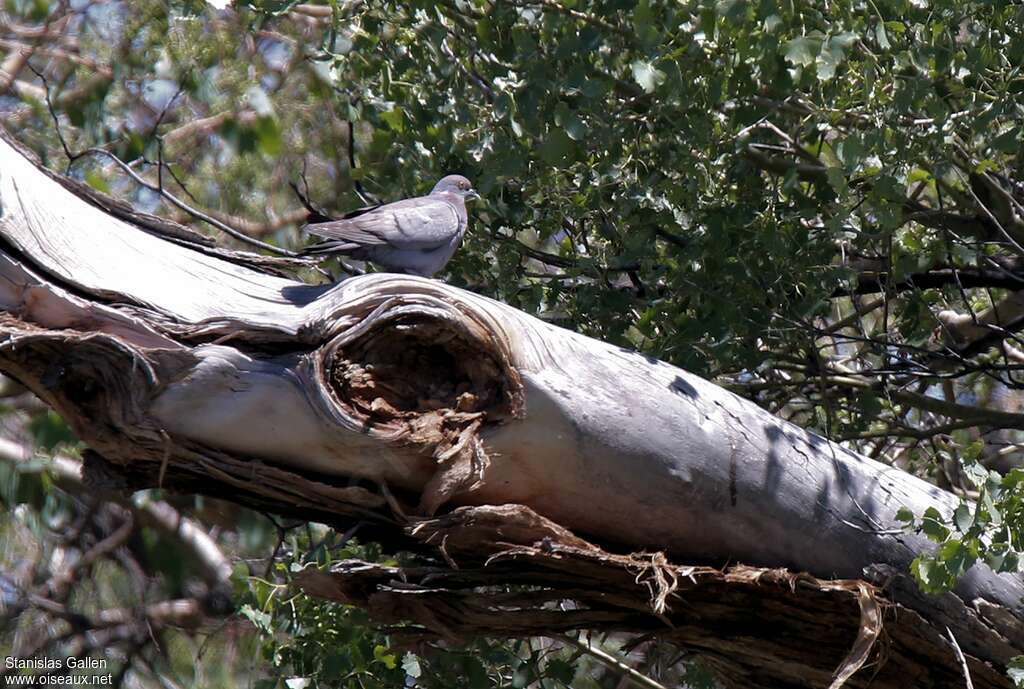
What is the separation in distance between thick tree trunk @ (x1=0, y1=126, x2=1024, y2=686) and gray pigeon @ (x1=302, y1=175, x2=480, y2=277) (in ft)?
1.66

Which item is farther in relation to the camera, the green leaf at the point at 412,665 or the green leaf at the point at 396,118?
the green leaf at the point at 396,118

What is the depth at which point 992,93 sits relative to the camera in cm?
400

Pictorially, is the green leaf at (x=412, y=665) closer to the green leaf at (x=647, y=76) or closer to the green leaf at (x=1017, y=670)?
the green leaf at (x=1017, y=670)

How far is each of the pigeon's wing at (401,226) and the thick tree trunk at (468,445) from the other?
1.72ft

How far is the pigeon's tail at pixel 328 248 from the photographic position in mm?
3578

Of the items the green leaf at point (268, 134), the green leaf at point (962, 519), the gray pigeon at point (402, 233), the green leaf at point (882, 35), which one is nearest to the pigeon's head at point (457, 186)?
the gray pigeon at point (402, 233)

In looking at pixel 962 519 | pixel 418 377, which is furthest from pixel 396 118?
pixel 962 519

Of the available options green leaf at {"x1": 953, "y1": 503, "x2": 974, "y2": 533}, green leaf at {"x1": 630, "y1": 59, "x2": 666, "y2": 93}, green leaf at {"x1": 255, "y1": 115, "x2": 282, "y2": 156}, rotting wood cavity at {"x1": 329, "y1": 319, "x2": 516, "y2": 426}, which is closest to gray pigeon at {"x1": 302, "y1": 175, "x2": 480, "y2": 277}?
rotting wood cavity at {"x1": 329, "y1": 319, "x2": 516, "y2": 426}

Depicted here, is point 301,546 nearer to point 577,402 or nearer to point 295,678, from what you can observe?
point 295,678

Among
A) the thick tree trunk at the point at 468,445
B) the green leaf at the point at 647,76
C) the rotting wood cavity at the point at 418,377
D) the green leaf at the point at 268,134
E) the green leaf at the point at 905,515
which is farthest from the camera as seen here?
the green leaf at the point at 268,134

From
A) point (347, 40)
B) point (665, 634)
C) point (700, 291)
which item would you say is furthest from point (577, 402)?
point (347, 40)

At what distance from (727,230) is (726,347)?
0.42 metres

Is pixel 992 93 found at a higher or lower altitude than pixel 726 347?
higher

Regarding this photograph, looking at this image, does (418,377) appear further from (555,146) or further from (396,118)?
(396,118)
